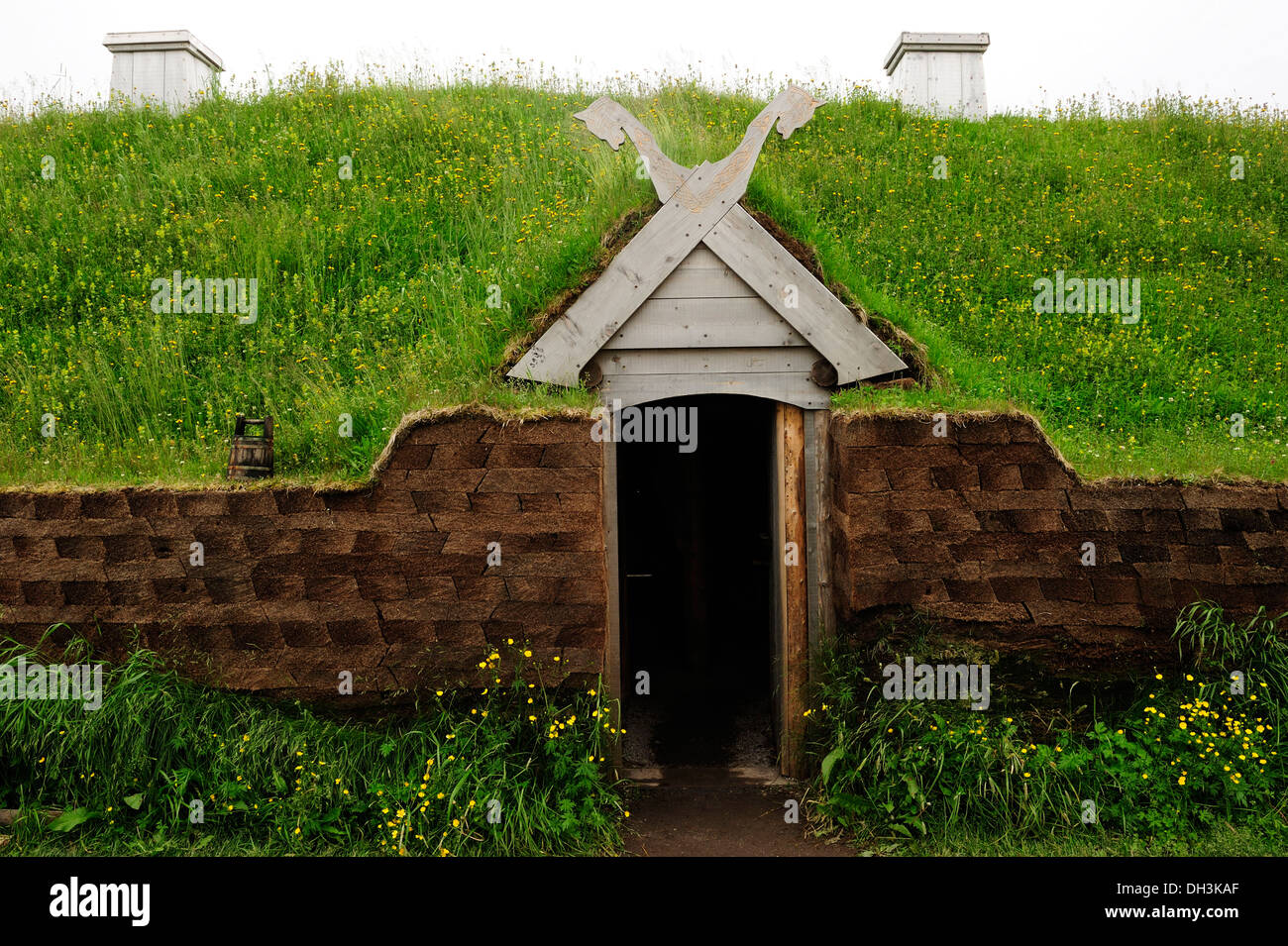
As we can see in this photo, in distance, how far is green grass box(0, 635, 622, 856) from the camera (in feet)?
16.7

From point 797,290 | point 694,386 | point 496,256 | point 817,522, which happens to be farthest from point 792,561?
point 496,256

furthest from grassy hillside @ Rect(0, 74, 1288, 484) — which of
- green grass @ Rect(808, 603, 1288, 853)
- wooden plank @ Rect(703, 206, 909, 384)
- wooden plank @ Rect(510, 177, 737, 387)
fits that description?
green grass @ Rect(808, 603, 1288, 853)

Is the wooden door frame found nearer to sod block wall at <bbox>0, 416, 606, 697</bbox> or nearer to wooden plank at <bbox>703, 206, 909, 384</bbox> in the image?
wooden plank at <bbox>703, 206, 909, 384</bbox>

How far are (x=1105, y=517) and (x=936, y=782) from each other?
1945mm

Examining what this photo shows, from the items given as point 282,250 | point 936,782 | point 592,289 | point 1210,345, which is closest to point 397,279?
point 282,250

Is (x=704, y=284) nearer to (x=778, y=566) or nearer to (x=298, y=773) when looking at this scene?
(x=778, y=566)

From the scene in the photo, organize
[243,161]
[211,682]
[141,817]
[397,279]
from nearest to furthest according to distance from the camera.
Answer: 1. [141,817]
2. [211,682]
3. [397,279]
4. [243,161]

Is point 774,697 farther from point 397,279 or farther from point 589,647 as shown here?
point 397,279

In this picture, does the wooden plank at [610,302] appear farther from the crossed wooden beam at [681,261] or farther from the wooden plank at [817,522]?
the wooden plank at [817,522]

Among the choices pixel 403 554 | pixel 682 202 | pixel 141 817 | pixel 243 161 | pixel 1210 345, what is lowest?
pixel 141 817

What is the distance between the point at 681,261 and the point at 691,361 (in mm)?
682

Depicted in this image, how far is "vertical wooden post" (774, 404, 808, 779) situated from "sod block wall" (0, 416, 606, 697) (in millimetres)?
1459

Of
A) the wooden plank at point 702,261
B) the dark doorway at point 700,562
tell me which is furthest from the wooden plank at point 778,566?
the dark doorway at point 700,562

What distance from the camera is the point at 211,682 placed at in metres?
5.53
